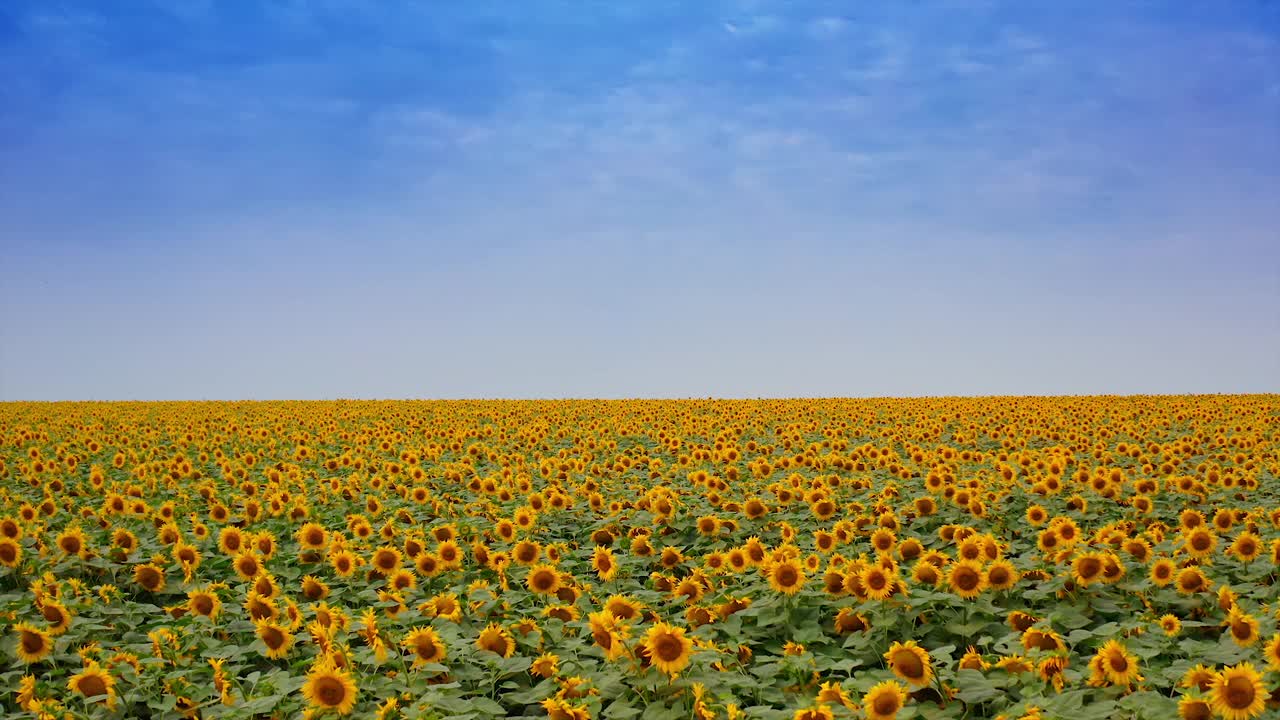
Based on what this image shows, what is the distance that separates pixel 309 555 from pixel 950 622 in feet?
21.8

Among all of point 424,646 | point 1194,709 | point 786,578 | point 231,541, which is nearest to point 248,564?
point 231,541

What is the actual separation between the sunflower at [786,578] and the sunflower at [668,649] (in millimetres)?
1857

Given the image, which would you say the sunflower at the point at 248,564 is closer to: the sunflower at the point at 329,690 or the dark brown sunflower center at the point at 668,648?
the sunflower at the point at 329,690

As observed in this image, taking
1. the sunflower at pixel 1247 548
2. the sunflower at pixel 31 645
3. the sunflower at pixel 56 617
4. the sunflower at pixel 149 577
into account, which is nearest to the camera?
the sunflower at pixel 31 645

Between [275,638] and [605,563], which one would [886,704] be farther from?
[275,638]

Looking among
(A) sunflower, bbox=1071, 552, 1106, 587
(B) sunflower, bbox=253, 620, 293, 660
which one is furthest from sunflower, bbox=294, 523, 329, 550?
(A) sunflower, bbox=1071, 552, 1106, 587

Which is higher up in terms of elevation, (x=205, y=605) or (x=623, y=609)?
(x=623, y=609)

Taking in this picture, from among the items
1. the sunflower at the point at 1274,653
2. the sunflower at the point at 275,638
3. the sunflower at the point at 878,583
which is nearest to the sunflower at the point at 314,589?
the sunflower at the point at 275,638

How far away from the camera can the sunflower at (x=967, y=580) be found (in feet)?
22.2

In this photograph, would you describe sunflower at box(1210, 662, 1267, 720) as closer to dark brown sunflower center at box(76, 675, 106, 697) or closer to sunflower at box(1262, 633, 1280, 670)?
sunflower at box(1262, 633, 1280, 670)

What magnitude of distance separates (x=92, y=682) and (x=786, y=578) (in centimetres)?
481

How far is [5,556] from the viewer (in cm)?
888

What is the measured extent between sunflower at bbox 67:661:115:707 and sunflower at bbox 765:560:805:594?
180 inches

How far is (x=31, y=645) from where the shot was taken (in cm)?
646
